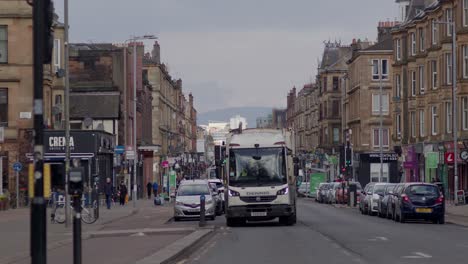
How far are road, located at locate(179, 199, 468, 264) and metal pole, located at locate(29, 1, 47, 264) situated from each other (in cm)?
909

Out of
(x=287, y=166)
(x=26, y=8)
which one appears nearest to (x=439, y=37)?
(x=26, y=8)

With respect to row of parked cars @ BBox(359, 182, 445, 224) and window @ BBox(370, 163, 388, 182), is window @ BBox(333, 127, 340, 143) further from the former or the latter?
row of parked cars @ BBox(359, 182, 445, 224)

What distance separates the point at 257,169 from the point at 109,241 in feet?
28.0

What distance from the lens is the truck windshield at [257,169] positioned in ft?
120

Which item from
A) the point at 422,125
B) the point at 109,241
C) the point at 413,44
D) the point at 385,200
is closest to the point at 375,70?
the point at 413,44

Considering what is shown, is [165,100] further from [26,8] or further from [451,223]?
[451,223]

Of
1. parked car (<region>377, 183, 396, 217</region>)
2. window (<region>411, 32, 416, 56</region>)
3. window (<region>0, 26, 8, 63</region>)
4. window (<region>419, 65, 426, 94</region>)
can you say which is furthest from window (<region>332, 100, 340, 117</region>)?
parked car (<region>377, 183, 396, 217</region>)

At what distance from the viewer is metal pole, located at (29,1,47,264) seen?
1330 centimetres

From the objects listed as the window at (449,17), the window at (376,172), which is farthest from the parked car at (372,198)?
the window at (376,172)

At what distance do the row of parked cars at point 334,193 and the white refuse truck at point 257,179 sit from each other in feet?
104

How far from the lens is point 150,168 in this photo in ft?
335

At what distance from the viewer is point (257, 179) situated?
36688mm

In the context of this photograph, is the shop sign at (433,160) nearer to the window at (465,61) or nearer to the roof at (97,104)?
the window at (465,61)

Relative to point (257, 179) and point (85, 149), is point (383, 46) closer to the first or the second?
point (85, 149)
